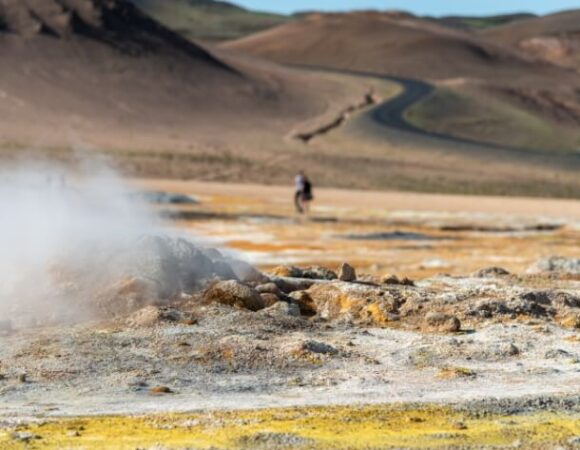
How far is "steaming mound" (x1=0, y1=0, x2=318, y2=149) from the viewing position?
8450 centimetres

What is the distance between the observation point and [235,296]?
1537 cm

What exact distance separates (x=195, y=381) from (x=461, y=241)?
23394 millimetres

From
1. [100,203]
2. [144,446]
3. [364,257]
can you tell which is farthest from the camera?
[364,257]

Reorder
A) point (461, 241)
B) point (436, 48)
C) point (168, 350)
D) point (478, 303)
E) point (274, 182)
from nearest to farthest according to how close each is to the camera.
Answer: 1. point (168, 350)
2. point (478, 303)
3. point (461, 241)
4. point (274, 182)
5. point (436, 48)

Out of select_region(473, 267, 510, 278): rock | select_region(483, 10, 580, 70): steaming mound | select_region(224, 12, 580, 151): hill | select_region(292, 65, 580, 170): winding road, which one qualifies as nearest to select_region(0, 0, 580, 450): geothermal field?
select_region(473, 267, 510, 278): rock

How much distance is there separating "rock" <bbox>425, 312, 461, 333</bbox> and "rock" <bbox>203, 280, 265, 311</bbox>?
1833 mm

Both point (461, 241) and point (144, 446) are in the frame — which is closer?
point (144, 446)

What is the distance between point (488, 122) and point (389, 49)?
2615 inches

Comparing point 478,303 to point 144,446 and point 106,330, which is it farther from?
point 144,446

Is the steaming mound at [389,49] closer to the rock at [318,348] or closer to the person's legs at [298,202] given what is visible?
the person's legs at [298,202]

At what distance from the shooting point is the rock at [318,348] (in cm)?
1337

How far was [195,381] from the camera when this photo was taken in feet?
40.6

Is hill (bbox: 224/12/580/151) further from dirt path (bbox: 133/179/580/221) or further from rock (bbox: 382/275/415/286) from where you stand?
rock (bbox: 382/275/415/286)

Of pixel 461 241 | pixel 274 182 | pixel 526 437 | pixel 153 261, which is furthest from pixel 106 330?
pixel 274 182
